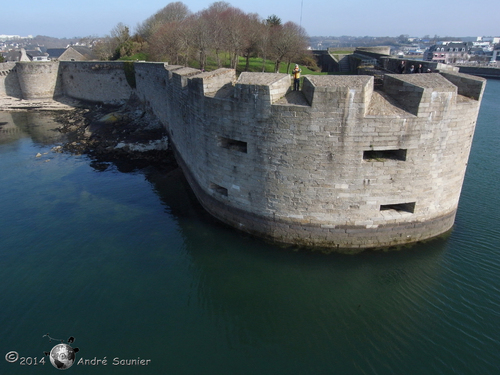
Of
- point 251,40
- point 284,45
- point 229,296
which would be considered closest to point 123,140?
point 251,40

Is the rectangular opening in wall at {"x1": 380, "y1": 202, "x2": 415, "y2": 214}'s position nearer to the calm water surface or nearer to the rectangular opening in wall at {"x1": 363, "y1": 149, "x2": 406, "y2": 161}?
the calm water surface

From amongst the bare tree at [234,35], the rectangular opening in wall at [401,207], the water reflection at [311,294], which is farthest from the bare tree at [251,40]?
the rectangular opening in wall at [401,207]

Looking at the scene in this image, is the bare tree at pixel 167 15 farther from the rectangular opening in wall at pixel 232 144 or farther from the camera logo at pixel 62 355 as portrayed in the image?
the camera logo at pixel 62 355

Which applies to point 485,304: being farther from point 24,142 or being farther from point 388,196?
point 24,142

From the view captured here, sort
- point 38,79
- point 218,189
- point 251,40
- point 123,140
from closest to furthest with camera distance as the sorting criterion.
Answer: point 218,189 → point 123,140 → point 251,40 → point 38,79

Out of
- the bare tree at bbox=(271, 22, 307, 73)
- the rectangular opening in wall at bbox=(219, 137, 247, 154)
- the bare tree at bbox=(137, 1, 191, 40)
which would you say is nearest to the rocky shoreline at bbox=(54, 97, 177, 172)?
the rectangular opening in wall at bbox=(219, 137, 247, 154)

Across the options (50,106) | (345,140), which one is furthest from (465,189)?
(50,106)

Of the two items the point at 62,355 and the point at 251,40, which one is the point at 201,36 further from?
the point at 62,355
